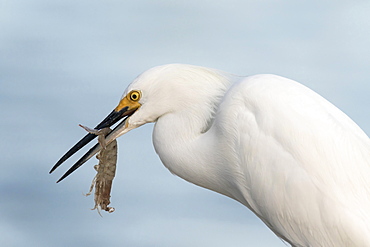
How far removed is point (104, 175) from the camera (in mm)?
8023

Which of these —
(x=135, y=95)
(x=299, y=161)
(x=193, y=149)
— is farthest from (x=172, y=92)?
(x=299, y=161)

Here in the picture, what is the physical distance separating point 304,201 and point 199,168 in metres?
1.02

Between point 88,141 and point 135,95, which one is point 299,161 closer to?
point 135,95

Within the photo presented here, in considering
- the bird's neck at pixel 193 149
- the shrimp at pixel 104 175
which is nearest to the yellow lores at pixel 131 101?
the bird's neck at pixel 193 149

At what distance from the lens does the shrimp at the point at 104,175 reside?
801 cm

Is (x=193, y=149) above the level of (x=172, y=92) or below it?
below

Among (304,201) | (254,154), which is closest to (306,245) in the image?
(304,201)

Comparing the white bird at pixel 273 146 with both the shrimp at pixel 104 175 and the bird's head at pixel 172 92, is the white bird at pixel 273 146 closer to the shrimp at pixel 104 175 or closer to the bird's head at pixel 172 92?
the bird's head at pixel 172 92

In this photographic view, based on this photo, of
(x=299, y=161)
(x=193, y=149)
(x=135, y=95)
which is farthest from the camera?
(x=135, y=95)

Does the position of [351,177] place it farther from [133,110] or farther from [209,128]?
[133,110]

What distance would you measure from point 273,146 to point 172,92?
3.47 feet

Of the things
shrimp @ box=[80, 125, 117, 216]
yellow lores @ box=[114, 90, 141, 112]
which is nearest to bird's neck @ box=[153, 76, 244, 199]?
yellow lores @ box=[114, 90, 141, 112]

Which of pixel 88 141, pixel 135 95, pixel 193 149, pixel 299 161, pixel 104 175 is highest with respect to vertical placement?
pixel 135 95

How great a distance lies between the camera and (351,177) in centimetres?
698
